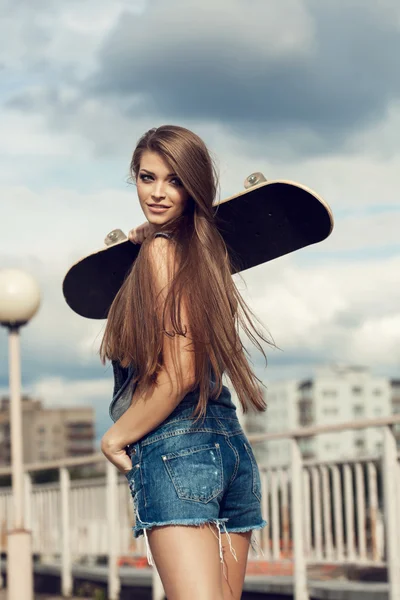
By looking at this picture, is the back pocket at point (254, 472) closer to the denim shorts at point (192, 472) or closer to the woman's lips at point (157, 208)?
the denim shorts at point (192, 472)

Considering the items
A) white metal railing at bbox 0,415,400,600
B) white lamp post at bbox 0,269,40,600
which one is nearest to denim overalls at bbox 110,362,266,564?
white metal railing at bbox 0,415,400,600

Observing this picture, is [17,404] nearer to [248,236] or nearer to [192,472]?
[248,236]

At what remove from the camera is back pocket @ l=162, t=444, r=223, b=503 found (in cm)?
273

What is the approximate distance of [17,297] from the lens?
33.4 ft

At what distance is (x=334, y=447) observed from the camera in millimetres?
189750

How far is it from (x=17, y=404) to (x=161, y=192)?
737 cm

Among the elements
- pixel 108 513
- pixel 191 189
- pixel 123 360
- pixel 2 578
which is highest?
pixel 191 189

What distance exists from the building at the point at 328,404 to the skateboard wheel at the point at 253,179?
571 feet

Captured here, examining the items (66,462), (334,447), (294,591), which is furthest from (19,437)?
(334,447)

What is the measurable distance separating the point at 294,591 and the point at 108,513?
2693 millimetres

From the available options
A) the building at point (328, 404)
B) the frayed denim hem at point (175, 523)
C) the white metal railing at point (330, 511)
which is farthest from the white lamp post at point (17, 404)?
the building at point (328, 404)

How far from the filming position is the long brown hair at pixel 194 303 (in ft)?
9.16

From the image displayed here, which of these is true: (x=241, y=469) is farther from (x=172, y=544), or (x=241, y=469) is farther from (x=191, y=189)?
(x=191, y=189)

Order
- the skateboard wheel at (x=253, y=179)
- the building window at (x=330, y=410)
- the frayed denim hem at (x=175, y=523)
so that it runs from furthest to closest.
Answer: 1. the building window at (x=330, y=410)
2. the skateboard wheel at (x=253, y=179)
3. the frayed denim hem at (x=175, y=523)
